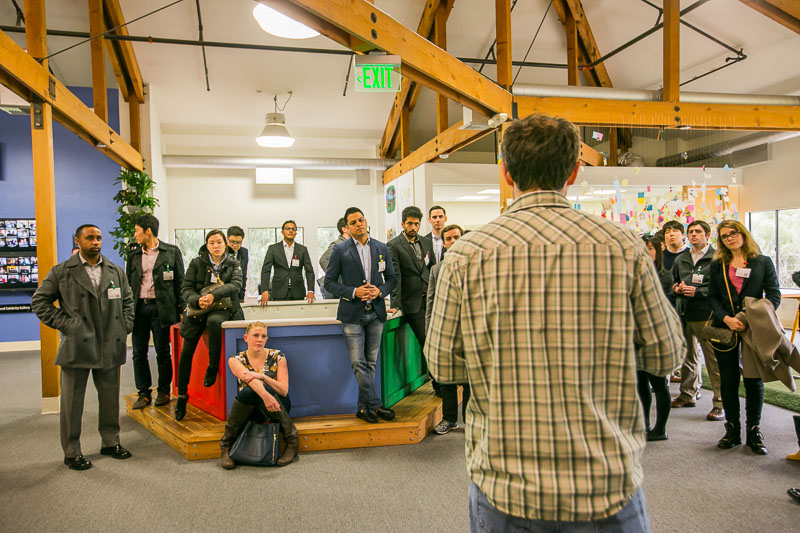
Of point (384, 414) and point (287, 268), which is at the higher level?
point (287, 268)

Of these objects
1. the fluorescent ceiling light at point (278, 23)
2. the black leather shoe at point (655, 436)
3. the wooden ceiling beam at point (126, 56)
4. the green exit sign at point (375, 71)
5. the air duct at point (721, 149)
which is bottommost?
the black leather shoe at point (655, 436)

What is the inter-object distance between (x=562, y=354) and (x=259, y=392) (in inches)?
112

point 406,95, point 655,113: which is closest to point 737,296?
point 655,113

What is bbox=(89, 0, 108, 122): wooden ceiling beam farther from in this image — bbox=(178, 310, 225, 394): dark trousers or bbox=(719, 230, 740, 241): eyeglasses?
bbox=(719, 230, 740, 241): eyeglasses

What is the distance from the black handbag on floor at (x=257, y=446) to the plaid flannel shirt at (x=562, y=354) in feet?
9.05

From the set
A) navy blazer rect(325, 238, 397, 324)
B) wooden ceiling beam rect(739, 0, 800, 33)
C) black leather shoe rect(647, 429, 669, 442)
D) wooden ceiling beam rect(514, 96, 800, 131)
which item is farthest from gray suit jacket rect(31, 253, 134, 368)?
wooden ceiling beam rect(739, 0, 800, 33)

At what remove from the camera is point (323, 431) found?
375 cm

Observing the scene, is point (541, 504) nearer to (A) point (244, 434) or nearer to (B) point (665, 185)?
(A) point (244, 434)

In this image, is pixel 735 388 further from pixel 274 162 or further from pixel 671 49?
pixel 274 162

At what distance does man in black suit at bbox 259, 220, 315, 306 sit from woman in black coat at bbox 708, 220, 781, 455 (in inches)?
159

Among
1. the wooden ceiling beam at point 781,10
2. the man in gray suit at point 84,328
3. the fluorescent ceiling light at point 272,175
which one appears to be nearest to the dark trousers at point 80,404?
the man in gray suit at point 84,328

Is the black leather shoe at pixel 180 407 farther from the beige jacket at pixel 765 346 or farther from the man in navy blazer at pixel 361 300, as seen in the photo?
the beige jacket at pixel 765 346

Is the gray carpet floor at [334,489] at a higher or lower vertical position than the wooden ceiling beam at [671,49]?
lower

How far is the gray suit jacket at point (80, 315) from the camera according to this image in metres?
3.43
